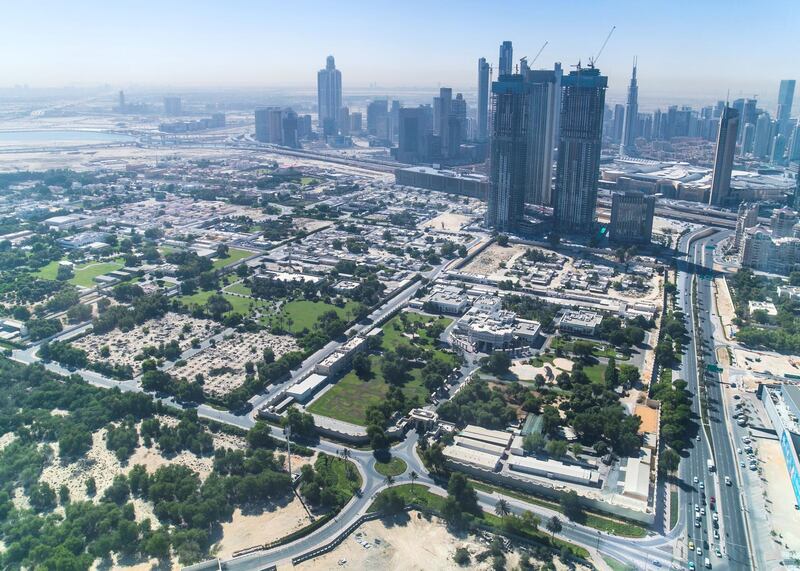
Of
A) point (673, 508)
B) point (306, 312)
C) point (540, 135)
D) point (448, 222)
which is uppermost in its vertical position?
point (540, 135)

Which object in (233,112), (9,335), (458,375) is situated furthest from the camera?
(233,112)

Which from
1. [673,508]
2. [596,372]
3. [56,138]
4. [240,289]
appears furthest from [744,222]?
[56,138]

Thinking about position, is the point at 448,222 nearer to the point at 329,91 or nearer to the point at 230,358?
the point at 230,358

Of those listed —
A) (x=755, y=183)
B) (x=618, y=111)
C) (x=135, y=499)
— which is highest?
(x=618, y=111)

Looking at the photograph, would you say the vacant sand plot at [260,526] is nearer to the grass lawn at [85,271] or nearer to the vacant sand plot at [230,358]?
the vacant sand plot at [230,358]

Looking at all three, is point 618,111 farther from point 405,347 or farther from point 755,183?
point 405,347

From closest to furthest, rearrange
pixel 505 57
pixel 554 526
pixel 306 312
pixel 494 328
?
pixel 554 526, pixel 494 328, pixel 306 312, pixel 505 57

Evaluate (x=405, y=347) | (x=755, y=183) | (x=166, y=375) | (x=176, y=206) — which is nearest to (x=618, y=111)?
(x=755, y=183)
